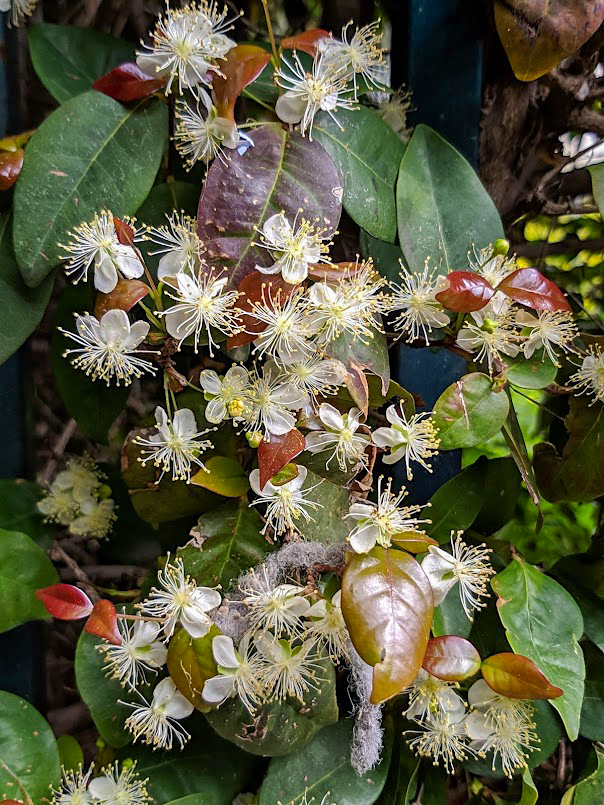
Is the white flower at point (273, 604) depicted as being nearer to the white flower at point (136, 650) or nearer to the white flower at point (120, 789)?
the white flower at point (136, 650)

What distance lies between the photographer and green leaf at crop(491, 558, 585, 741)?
79 cm

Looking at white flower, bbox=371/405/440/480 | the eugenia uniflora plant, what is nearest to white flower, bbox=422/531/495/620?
the eugenia uniflora plant

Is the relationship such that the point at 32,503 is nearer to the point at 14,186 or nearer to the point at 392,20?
the point at 14,186

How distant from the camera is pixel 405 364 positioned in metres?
0.99

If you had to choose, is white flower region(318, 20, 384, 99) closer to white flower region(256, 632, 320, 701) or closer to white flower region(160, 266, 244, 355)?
white flower region(160, 266, 244, 355)

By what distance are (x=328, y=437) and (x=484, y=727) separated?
422mm

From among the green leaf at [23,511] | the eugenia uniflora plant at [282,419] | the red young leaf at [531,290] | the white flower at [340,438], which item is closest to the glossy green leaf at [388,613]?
the eugenia uniflora plant at [282,419]

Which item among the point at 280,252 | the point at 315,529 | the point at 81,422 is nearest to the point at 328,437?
the point at 315,529

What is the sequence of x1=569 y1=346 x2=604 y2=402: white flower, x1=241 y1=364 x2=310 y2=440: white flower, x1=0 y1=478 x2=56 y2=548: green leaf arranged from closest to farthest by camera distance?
x1=241 y1=364 x2=310 y2=440: white flower
x1=569 y1=346 x2=604 y2=402: white flower
x1=0 y1=478 x2=56 y2=548: green leaf

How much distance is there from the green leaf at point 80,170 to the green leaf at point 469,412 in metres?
0.44

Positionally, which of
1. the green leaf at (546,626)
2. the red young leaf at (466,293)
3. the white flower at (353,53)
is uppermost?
the white flower at (353,53)

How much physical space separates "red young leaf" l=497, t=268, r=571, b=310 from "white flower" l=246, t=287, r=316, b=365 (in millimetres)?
253

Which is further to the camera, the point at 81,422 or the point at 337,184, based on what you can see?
the point at 81,422

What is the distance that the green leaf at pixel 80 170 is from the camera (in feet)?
2.50
